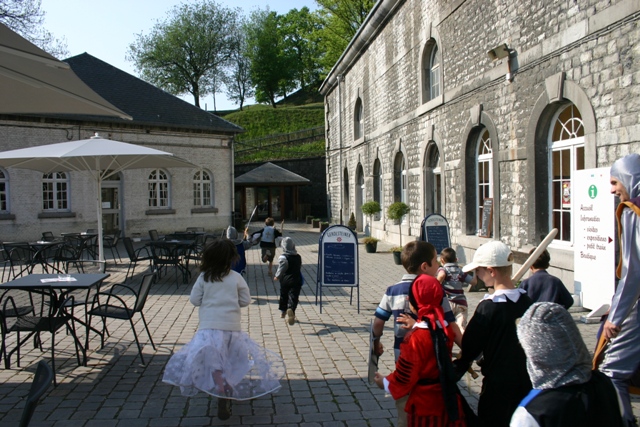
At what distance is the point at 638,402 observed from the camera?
4469 millimetres

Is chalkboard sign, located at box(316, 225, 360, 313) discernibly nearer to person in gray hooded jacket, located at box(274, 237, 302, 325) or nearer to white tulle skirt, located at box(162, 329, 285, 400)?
person in gray hooded jacket, located at box(274, 237, 302, 325)

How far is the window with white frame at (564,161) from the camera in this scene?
27.7 feet

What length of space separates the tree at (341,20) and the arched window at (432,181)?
2885 cm

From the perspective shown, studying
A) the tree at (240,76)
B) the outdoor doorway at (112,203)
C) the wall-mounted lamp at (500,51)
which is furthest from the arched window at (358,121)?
the tree at (240,76)

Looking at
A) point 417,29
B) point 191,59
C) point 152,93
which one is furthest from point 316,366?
point 191,59

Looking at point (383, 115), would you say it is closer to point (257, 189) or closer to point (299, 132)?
point (257, 189)

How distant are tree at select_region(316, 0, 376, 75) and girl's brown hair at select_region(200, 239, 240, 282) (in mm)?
39720

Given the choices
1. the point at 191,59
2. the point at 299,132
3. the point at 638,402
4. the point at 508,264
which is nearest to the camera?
the point at 508,264

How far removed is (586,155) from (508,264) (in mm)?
5511

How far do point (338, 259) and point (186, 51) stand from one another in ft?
166

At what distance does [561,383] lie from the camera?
1.94 meters

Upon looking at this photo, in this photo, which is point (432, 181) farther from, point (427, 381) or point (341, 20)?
point (341, 20)

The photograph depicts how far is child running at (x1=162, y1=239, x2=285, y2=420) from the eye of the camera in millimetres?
3963

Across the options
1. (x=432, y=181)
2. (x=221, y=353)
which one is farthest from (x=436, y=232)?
(x=221, y=353)
